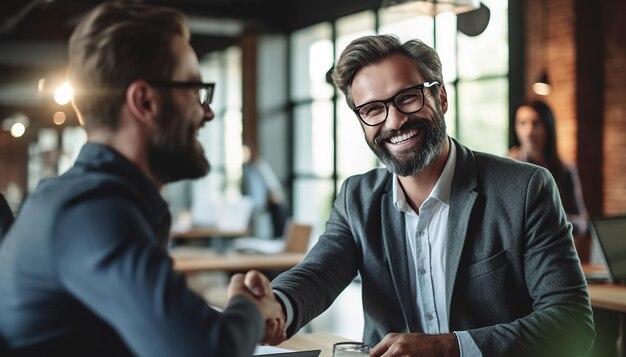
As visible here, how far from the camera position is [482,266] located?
1925 mm

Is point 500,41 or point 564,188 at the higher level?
point 500,41

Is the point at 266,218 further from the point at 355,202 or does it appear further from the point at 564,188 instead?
the point at 355,202

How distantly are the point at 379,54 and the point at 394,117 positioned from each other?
175 millimetres

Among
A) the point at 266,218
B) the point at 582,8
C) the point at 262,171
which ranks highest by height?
the point at 582,8

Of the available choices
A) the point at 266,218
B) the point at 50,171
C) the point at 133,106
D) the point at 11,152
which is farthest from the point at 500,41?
the point at 11,152

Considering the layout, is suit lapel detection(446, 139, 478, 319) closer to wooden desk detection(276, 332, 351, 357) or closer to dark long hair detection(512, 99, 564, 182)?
wooden desk detection(276, 332, 351, 357)

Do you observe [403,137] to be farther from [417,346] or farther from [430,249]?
[417,346]

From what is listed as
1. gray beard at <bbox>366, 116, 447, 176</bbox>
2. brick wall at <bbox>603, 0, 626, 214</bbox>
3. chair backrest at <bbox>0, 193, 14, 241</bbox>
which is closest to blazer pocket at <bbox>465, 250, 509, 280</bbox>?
gray beard at <bbox>366, 116, 447, 176</bbox>

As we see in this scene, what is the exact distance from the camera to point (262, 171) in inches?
400

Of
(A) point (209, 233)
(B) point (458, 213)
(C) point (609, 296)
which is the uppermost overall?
(B) point (458, 213)

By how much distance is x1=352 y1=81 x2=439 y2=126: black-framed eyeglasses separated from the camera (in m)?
1.98

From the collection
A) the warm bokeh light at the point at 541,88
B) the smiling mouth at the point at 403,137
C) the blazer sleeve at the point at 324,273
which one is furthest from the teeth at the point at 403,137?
the warm bokeh light at the point at 541,88

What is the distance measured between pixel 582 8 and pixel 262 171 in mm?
4670

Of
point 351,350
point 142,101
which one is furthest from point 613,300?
point 142,101
